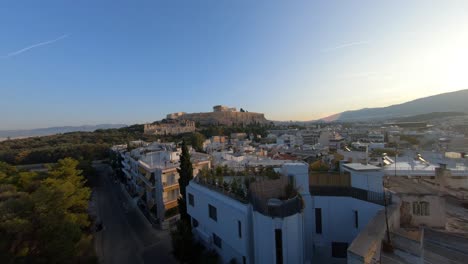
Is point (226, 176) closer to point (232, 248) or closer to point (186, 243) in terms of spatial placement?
point (232, 248)

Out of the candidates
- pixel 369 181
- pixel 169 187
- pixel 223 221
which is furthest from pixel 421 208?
pixel 169 187

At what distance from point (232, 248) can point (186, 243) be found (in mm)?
2793

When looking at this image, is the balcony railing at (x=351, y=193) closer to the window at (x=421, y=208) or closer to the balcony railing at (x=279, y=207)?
the window at (x=421, y=208)

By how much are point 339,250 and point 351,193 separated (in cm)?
234

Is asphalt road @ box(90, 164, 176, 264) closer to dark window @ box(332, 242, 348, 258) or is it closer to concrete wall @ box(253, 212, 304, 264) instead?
concrete wall @ box(253, 212, 304, 264)

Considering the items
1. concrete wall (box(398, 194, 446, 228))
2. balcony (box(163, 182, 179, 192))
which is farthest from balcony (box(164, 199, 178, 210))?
concrete wall (box(398, 194, 446, 228))

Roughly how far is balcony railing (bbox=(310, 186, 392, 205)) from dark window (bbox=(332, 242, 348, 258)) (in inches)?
76.7

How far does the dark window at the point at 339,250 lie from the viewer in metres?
8.03

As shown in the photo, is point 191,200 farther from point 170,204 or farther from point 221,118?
point 221,118

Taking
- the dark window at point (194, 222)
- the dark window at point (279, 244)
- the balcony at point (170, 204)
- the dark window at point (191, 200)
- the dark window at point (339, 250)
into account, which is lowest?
the balcony at point (170, 204)

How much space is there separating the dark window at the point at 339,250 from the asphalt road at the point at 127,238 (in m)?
8.92

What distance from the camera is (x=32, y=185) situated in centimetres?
1819

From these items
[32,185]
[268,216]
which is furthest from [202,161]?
[32,185]

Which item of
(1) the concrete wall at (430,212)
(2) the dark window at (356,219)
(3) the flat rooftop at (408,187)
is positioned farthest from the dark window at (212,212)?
(3) the flat rooftop at (408,187)
